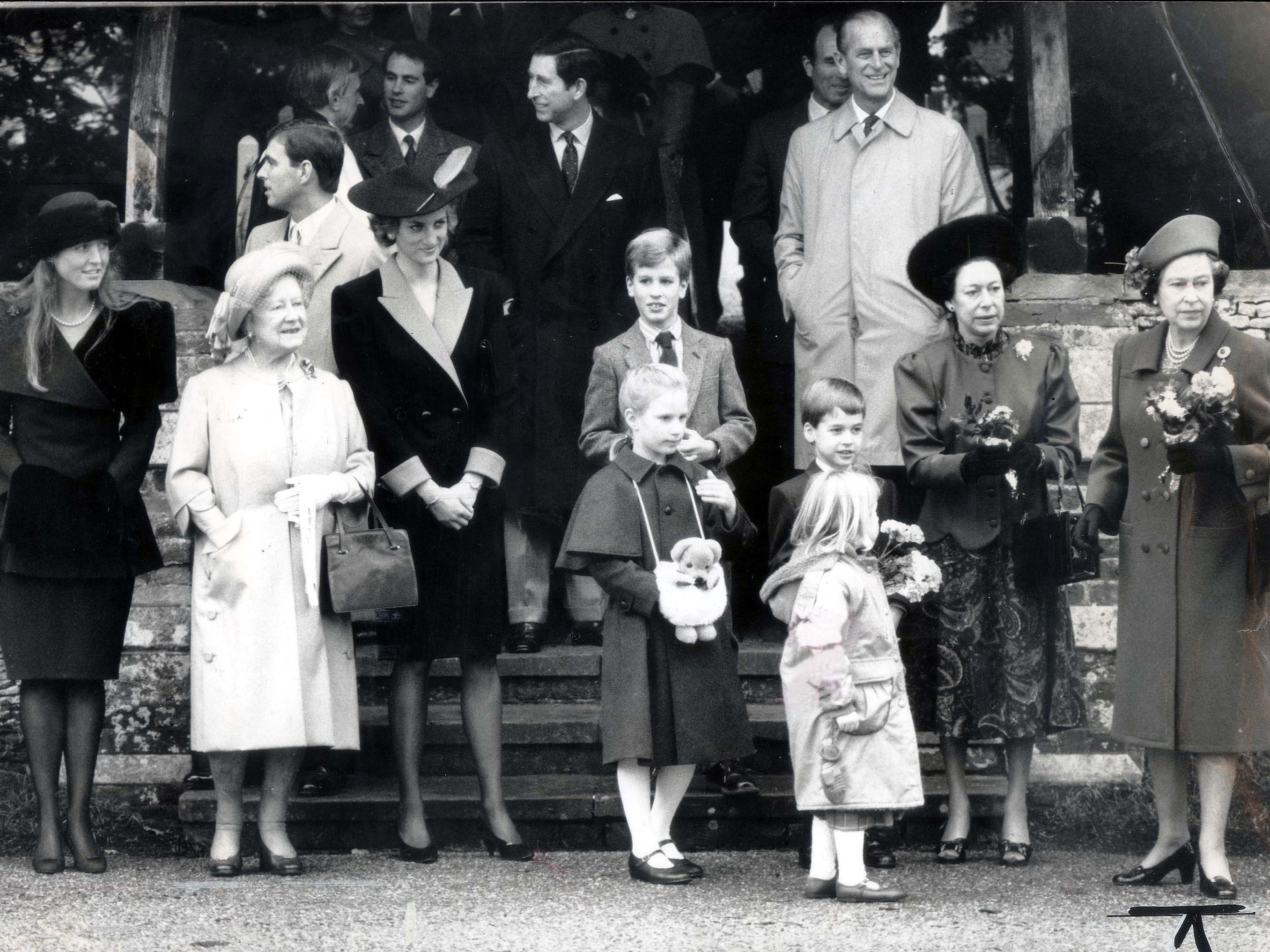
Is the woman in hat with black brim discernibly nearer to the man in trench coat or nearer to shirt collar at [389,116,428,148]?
the man in trench coat

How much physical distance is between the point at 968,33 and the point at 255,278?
12.2ft

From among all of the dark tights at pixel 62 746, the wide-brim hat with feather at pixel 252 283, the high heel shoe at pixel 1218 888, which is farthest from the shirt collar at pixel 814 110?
the dark tights at pixel 62 746

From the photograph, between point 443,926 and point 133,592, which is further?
point 133,592

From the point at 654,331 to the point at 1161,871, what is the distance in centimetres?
228

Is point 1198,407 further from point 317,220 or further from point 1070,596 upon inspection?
point 317,220

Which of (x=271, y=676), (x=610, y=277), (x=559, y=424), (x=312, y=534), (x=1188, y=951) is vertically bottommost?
(x=1188, y=951)

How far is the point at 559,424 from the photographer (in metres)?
6.23

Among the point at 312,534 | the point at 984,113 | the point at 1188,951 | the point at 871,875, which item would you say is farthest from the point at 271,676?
the point at 984,113

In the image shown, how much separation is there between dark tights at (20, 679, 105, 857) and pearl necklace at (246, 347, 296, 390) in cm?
108

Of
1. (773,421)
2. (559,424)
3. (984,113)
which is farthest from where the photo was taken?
(984,113)

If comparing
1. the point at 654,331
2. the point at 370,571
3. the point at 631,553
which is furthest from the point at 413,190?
the point at 631,553

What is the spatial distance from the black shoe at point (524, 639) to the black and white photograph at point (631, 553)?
0.08 m

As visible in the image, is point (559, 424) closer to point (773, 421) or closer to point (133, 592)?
point (773, 421)

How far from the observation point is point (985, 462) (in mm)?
5176
